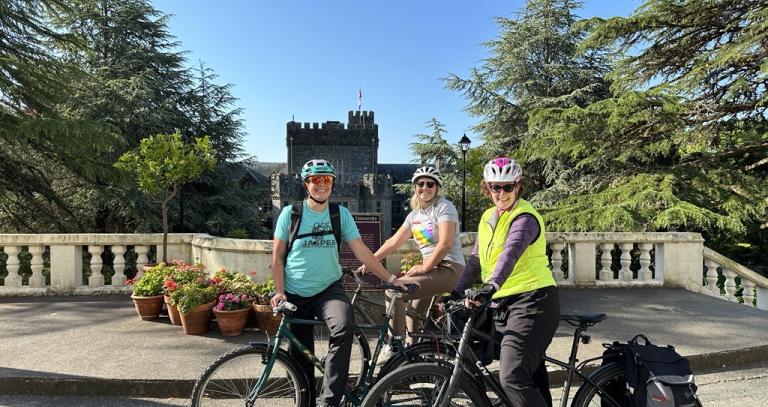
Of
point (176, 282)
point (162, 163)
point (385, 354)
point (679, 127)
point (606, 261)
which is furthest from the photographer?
point (679, 127)

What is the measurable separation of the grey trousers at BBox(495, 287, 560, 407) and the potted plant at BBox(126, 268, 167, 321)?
470 cm

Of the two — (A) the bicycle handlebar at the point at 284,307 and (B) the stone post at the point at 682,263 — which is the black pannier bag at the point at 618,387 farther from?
(B) the stone post at the point at 682,263

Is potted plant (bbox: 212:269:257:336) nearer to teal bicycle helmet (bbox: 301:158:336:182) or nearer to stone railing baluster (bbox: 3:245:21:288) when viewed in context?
teal bicycle helmet (bbox: 301:158:336:182)

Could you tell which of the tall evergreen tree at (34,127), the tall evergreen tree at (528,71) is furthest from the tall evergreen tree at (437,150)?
the tall evergreen tree at (34,127)

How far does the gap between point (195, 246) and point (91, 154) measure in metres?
8.02

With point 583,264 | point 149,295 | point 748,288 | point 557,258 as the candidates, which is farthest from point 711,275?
point 149,295

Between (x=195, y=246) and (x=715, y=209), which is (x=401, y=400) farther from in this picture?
(x=715, y=209)

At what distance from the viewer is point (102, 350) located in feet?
15.2

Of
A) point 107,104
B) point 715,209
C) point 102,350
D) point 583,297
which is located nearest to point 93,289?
point 102,350

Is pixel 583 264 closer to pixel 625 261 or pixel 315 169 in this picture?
pixel 625 261

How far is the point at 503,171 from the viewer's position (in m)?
2.69

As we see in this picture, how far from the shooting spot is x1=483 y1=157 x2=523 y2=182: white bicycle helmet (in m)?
2.69

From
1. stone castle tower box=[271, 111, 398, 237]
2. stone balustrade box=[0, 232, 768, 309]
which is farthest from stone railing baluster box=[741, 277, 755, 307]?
stone castle tower box=[271, 111, 398, 237]

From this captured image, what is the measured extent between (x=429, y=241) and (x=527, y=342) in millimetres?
1372
